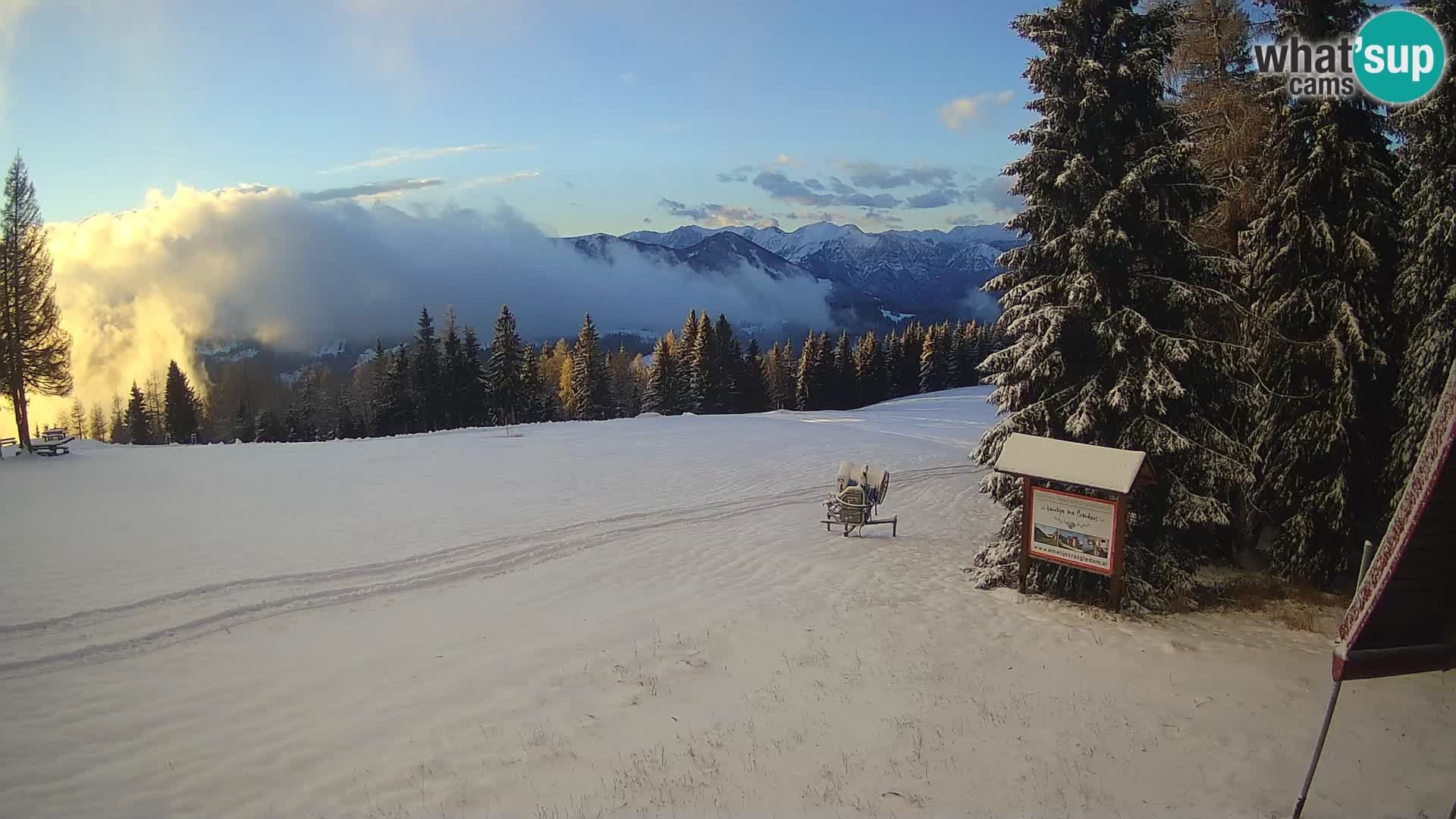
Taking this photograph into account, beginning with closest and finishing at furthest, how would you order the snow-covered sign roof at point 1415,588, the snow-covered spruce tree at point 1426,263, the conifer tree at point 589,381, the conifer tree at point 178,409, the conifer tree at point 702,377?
the snow-covered sign roof at point 1415,588 < the snow-covered spruce tree at point 1426,263 < the conifer tree at point 702,377 < the conifer tree at point 589,381 < the conifer tree at point 178,409

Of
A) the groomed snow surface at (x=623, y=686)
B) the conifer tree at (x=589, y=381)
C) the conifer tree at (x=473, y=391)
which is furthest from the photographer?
the conifer tree at (x=589, y=381)

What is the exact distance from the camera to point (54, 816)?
675 centimetres

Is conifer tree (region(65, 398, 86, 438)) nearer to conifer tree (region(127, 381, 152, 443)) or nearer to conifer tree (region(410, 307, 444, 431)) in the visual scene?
conifer tree (region(127, 381, 152, 443))

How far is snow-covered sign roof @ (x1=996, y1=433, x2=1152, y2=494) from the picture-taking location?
1159 cm

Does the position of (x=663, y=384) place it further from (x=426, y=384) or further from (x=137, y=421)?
(x=137, y=421)

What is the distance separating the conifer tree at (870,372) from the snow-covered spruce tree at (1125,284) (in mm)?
72500

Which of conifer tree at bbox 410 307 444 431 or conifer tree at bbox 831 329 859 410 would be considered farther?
conifer tree at bbox 831 329 859 410

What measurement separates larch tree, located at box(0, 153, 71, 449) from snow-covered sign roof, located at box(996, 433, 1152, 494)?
3929 centimetres

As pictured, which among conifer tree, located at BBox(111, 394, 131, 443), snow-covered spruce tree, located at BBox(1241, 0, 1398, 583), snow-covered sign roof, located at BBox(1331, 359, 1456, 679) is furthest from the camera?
conifer tree, located at BBox(111, 394, 131, 443)

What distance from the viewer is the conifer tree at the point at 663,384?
2906 inches

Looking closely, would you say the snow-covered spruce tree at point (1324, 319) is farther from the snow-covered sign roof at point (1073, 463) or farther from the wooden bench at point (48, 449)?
the wooden bench at point (48, 449)

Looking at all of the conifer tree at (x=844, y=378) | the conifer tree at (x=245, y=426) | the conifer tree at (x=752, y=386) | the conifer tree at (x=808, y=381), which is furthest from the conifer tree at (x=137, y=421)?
the conifer tree at (x=844, y=378)

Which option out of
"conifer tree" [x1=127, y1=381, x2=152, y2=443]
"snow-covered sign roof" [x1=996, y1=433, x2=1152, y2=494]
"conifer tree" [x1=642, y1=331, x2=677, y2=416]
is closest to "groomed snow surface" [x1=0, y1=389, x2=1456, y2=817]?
"snow-covered sign roof" [x1=996, y1=433, x2=1152, y2=494]

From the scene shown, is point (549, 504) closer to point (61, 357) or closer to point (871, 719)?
point (871, 719)
